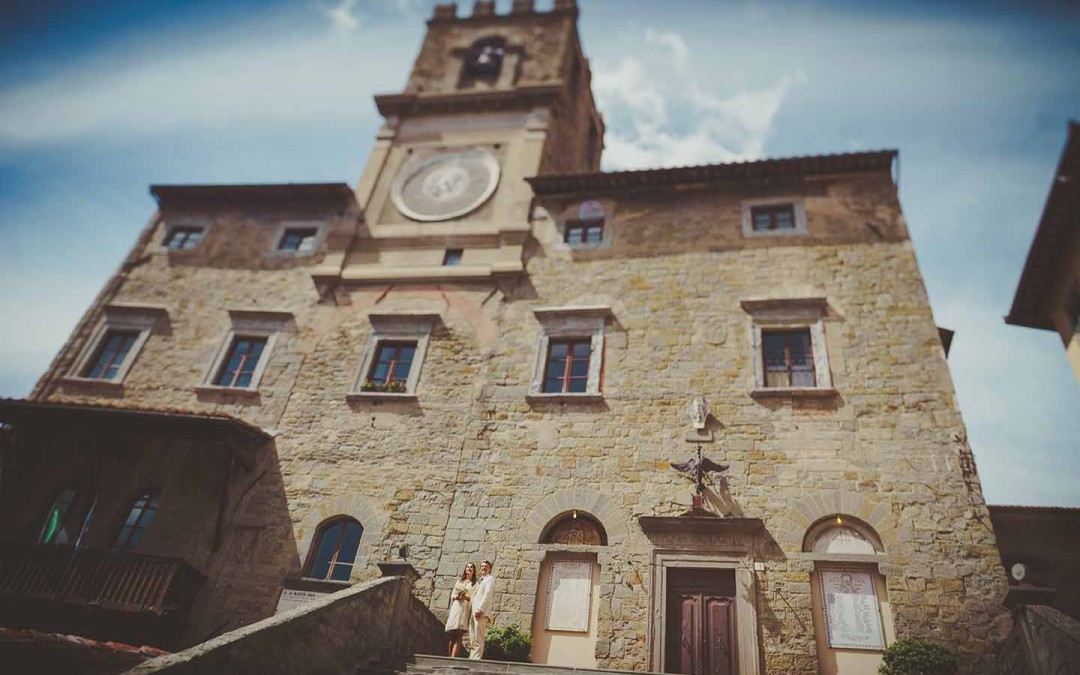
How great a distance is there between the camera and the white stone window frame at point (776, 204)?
43.7ft

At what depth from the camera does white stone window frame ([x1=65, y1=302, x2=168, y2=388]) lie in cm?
1441

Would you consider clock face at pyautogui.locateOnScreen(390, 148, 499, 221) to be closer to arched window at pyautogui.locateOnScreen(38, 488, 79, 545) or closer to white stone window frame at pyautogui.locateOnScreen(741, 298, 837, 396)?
white stone window frame at pyautogui.locateOnScreen(741, 298, 837, 396)

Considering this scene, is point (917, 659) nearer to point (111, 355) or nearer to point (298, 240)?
point (298, 240)

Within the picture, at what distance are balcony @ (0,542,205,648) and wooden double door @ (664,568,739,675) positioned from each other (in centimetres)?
793

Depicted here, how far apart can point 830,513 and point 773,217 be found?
6672 millimetres

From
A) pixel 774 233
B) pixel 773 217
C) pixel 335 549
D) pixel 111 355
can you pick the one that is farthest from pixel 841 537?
pixel 111 355

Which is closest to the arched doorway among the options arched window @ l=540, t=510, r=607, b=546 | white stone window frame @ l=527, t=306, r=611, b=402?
arched window @ l=540, t=510, r=607, b=546

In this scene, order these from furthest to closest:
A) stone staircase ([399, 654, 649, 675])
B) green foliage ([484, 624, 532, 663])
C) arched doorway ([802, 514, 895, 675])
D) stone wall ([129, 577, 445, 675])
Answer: green foliage ([484, 624, 532, 663])
arched doorway ([802, 514, 895, 675])
stone staircase ([399, 654, 649, 675])
stone wall ([129, 577, 445, 675])

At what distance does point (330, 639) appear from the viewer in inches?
281

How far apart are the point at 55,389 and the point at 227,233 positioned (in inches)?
209

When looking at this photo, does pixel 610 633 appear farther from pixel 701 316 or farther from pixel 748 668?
pixel 701 316

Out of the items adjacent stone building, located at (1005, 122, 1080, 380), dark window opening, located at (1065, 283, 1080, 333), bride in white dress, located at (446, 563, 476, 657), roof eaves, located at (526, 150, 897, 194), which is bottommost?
bride in white dress, located at (446, 563, 476, 657)

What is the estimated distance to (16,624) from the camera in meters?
10.2

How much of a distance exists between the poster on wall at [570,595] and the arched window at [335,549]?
139 inches
